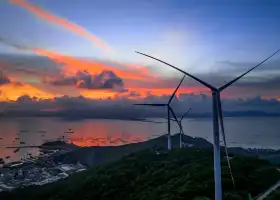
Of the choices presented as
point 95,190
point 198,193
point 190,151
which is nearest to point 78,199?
point 95,190

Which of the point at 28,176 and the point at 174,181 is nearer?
the point at 174,181

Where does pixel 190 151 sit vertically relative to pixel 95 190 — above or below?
above

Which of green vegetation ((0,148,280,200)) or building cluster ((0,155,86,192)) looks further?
building cluster ((0,155,86,192))

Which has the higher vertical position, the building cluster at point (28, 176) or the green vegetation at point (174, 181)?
the green vegetation at point (174, 181)

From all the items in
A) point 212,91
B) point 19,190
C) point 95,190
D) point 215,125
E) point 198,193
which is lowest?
point 19,190

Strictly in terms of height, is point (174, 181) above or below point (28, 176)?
above

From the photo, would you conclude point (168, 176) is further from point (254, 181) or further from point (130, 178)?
point (254, 181)

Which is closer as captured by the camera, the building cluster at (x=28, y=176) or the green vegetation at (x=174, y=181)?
the green vegetation at (x=174, y=181)

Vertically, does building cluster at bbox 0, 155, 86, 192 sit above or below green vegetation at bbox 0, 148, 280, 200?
below
